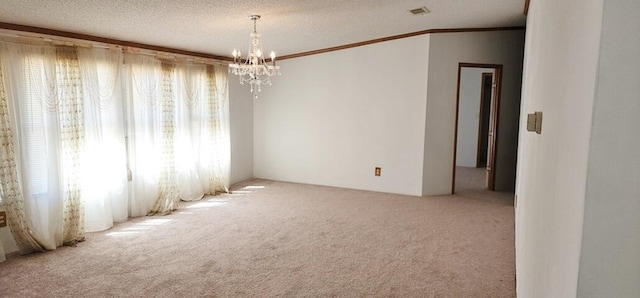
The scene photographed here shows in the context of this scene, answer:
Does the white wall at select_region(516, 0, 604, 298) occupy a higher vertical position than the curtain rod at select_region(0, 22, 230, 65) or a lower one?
lower

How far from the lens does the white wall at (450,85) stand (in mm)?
5270

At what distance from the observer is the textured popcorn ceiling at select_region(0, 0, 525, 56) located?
2.99 m

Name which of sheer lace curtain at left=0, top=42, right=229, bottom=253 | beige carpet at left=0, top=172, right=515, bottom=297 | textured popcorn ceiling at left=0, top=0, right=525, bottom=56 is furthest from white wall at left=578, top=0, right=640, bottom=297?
sheer lace curtain at left=0, top=42, right=229, bottom=253

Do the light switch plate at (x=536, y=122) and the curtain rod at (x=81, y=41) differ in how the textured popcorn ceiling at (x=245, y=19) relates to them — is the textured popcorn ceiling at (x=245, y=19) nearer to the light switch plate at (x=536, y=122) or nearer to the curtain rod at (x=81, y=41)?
the curtain rod at (x=81, y=41)

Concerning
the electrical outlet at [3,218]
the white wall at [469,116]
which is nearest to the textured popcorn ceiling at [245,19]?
the electrical outlet at [3,218]

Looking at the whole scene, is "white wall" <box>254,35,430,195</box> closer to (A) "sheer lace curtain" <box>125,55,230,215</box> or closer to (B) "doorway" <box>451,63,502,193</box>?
(A) "sheer lace curtain" <box>125,55,230,215</box>

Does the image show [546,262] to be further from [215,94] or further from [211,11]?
[215,94]

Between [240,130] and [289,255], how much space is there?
134 inches

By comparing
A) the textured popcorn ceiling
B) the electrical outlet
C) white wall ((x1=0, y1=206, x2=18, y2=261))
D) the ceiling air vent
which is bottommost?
white wall ((x1=0, y1=206, x2=18, y2=261))

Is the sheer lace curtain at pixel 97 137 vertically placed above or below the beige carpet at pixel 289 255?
above

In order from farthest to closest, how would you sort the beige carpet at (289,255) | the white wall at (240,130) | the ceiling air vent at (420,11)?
1. the white wall at (240,130)
2. the ceiling air vent at (420,11)
3. the beige carpet at (289,255)

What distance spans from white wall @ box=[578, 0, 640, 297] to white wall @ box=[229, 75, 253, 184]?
5.65m

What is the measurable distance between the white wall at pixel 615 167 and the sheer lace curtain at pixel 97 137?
156 inches

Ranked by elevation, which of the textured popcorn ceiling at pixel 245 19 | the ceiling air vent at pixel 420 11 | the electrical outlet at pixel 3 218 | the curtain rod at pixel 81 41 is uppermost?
the ceiling air vent at pixel 420 11
